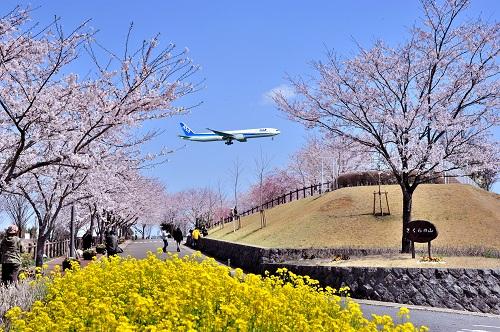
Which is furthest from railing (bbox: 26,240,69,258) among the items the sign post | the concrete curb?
the concrete curb

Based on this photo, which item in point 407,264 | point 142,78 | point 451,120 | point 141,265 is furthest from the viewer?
point 451,120

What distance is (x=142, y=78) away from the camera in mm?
13344

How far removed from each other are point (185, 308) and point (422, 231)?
1423cm

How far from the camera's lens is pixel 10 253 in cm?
1430

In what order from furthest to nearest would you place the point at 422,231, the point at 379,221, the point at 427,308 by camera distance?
1. the point at 379,221
2. the point at 422,231
3. the point at 427,308

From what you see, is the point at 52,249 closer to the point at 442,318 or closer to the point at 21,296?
the point at 21,296

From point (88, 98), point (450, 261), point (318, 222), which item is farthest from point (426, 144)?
point (88, 98)

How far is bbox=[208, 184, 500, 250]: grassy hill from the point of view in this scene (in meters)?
29.1

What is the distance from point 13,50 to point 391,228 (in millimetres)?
22945

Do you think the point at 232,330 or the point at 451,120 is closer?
the point at 232,330

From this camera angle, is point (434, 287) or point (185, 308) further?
point (434, 287)

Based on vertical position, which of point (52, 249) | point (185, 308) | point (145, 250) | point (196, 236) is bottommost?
point (145, 250)

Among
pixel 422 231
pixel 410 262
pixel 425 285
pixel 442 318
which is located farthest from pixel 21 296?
pixel 422 231

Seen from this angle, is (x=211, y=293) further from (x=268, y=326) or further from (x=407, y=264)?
(x=407, y=264)
